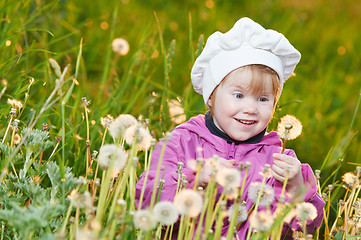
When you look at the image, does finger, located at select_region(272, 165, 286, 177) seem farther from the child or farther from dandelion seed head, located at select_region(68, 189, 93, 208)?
dandelion seed head, located at select_region(68, 189, 93, 208)

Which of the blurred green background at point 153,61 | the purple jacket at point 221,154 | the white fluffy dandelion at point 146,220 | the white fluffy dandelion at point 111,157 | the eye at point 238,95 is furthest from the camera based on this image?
the blurred green background at point 153,61

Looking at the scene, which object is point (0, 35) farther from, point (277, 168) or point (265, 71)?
point (277, 168)

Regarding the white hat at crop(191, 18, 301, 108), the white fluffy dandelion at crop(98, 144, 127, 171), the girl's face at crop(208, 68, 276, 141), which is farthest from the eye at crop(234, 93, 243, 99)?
the white fluffy dandelion at crop(98, 144, 127, 171)

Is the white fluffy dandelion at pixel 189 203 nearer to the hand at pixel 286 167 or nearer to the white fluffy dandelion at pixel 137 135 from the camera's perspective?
the white fluffy dandelion at pixel 137 135

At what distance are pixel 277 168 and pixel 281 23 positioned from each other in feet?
12.0

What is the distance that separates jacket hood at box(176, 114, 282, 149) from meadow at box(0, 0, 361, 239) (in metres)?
0.24

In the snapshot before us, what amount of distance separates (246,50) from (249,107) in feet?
0.85

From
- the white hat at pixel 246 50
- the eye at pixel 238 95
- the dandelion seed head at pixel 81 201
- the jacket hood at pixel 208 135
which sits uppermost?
the white hat at pixel 246 50

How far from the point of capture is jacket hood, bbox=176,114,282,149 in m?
2.41

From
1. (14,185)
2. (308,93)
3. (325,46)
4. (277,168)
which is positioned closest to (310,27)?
(325,46)

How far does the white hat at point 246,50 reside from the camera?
238 cm

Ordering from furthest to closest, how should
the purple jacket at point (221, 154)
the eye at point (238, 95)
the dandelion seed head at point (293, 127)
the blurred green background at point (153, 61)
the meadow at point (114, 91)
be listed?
1. the blurred green background at point (153, 61)
2. the eye at point (238, 95)
3. the purple jacket at point (221, 154)
4. the dandelion seed head at point (293, 127)
5. the meadow at point (114, 91)

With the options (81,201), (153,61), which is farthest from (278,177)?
(153,61)

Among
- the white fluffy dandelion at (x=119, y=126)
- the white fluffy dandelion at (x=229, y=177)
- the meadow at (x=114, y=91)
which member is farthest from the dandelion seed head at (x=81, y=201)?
the white fluffy dandelion at (x=229, y=177)
